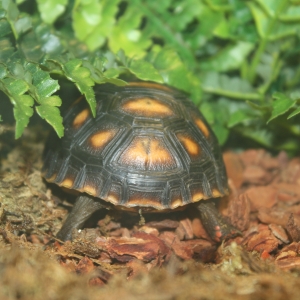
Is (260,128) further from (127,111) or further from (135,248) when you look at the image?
(135,248)

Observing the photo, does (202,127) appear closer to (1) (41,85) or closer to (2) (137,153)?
(2) (137,153)

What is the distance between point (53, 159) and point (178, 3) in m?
2.48

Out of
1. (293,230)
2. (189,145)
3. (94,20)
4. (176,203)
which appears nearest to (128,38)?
(94,20)

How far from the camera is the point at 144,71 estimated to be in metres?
3.54

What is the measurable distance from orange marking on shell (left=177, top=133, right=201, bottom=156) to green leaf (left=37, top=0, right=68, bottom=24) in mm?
1814

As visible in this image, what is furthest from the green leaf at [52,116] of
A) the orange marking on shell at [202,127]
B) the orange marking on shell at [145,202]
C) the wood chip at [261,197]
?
the wood chip at [261,197]

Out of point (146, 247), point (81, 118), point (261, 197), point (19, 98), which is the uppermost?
point (19, 98)

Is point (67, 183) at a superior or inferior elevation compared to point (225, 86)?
inferior

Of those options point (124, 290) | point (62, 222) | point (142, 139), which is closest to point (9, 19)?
point (142, 139)

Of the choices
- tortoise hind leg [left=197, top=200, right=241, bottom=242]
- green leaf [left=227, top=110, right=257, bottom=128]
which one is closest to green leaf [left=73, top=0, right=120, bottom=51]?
green leaf [left=227, top=110, right=257, bottom=128]

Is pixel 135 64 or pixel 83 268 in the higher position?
pixel 135 64

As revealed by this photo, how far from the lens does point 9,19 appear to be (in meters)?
3.45

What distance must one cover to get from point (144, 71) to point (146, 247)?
156cm

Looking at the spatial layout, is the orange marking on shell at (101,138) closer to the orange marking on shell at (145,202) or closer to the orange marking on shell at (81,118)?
the orange marking on shell at (81,118)
